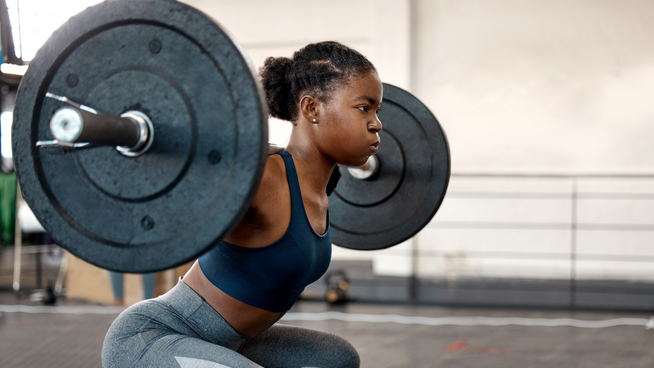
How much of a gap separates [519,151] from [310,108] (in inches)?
152

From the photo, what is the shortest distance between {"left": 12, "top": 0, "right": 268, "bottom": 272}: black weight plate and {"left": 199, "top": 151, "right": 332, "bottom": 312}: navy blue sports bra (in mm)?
233

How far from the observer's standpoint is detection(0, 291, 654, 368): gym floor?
3102mm

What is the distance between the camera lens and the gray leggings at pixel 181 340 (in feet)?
3.40

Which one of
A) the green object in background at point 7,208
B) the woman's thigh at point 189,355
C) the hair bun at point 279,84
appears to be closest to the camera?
the woman's thigh at point 189,355

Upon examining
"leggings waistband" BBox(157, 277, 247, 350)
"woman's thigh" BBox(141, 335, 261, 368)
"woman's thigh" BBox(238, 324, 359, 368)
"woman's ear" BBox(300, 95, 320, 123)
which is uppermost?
"woman's ear" BBox(300, 95, 320, 123)

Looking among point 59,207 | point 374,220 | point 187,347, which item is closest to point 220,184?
point 59,207

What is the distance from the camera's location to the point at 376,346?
3.36 meters

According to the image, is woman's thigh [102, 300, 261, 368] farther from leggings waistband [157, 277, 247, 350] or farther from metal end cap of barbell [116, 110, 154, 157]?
metal end cap of barbell [116, 110, 154, 157]

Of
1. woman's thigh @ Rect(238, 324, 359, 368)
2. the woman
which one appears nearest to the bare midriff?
the woman

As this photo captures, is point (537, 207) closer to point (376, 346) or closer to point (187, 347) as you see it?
point (376, 346)

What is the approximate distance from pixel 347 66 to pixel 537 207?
12.6ft

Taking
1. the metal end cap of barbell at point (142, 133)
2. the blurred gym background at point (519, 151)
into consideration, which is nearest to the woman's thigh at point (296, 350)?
the metal end cap of barbell at point (142, 133)

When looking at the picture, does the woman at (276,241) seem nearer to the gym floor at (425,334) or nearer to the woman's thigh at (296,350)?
the woman's thigh at (296,350)

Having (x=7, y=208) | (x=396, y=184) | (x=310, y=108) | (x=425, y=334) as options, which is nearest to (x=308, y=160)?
(x=310, y=108)
